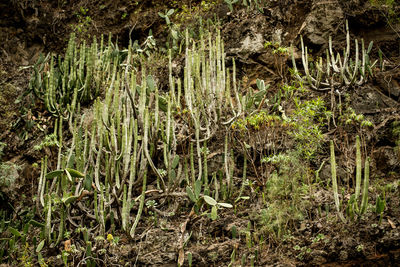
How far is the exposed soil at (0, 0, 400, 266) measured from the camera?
3729 mm

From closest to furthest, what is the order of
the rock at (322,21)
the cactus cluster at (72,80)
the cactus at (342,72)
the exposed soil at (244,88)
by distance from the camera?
the exposed soil at (244,88)
the cactus at (342,72)
the cactus cluster at (72,80)
the rock at (322,21)

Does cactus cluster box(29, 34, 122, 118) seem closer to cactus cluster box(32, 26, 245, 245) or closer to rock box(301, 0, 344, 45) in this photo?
cactus cluster box(32, 26, 245, 245)

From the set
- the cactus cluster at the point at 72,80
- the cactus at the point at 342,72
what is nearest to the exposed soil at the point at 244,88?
the cactus at the point at 342,72

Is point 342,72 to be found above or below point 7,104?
above

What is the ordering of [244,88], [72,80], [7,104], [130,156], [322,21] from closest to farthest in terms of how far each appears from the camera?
[130,156] < [72,80] < [244,88] < [322,21] < [7,104]

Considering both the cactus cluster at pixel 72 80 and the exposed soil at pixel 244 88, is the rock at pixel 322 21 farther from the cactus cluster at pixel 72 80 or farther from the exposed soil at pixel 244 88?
the cactus cluster at pixel 72 80

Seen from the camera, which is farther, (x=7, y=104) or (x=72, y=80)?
(x=7, y=104)

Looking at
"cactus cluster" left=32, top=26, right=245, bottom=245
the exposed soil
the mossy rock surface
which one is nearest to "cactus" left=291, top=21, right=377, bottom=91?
the exposed soil

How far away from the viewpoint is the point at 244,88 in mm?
5969

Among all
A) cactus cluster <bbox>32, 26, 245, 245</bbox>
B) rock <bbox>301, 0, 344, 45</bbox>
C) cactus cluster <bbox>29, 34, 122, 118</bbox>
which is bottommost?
cactus cluster <bbox>32, 26, 245, 245</bbox>

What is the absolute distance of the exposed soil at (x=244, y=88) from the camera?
147 inches

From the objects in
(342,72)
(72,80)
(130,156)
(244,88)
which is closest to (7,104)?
(72,80)

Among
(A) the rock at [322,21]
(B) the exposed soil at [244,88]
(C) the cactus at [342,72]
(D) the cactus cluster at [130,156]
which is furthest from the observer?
(A) the rock at [322,21]

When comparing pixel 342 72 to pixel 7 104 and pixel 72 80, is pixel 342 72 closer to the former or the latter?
pixel 72 80
